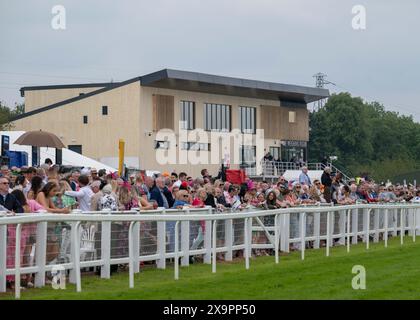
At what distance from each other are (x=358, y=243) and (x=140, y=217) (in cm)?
1155

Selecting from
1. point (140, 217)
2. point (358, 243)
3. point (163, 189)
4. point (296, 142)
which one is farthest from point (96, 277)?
point (296, 142)

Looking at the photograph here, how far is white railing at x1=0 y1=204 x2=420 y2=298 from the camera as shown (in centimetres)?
1287

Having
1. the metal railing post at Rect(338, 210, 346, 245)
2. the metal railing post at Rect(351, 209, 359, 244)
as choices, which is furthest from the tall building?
the metal railing post at Rect(338, 210, 346, 245)

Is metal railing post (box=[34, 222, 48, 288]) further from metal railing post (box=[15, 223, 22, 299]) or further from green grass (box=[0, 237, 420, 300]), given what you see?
metal railing post (box=[15, 223, 22, 299])

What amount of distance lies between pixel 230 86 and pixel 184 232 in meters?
52.5

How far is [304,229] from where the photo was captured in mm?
20781

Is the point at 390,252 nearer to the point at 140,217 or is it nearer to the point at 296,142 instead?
the point at 140,217

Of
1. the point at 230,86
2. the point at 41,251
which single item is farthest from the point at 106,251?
the point at 230,86

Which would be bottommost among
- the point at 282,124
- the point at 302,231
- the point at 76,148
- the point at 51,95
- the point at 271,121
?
the point at 302,231

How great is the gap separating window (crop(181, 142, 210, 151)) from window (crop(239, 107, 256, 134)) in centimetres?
596

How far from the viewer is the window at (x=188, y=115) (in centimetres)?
6719

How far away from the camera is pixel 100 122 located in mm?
65250

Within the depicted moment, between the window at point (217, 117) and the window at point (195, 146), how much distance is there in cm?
161

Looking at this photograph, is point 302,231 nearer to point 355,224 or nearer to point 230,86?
point 355,224
